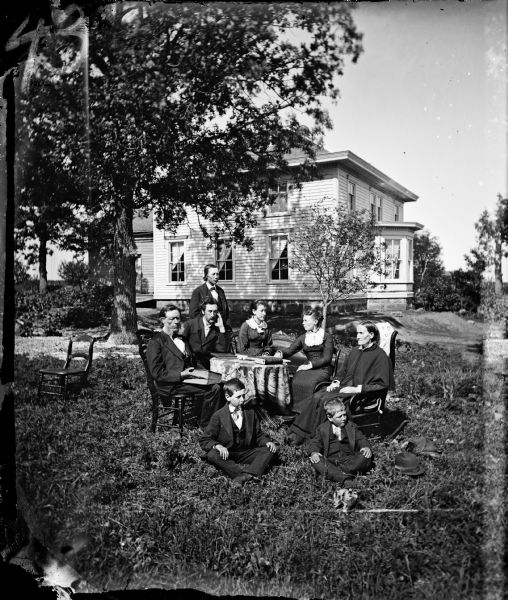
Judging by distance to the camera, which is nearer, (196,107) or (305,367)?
(196,107)

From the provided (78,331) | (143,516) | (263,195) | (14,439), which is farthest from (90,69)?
(143,516)

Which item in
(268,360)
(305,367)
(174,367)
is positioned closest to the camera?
(174,367)

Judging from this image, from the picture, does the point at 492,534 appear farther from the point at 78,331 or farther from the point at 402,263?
the point at 78,331

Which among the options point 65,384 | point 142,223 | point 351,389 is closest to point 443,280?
point 351,389

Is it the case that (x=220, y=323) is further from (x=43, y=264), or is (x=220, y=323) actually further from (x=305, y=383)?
(x=305, y=383)

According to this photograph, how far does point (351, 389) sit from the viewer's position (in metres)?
3.79

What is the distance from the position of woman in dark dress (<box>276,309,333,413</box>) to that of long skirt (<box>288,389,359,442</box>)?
0.09 m

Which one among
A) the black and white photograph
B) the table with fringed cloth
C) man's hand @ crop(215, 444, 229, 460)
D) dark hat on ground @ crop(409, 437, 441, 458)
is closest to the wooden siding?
the black and white photograph

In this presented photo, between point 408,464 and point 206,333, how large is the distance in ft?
5.22

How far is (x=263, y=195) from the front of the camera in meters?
2.76

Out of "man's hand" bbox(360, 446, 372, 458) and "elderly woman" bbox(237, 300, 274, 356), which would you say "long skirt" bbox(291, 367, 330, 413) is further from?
"man's hand" bbox(360, 446, 372, 458)

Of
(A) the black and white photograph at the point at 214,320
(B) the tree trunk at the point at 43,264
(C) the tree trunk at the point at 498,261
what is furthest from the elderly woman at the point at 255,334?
(C) the tree trunk at the point at 498,261

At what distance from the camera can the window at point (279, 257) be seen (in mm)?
2916

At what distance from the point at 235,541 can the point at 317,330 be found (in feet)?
4.98
